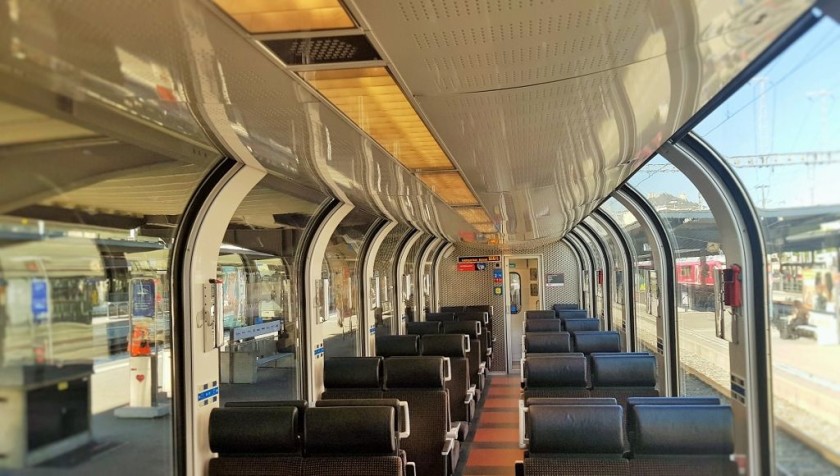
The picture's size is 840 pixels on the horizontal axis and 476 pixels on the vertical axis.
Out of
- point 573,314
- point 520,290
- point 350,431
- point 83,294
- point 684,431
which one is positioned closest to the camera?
point 83,294

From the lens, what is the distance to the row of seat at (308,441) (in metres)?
3.84

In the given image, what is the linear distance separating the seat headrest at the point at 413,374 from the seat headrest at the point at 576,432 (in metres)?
2.33

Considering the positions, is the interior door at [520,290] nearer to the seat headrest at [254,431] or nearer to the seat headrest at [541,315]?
the seat headrest at [541,315]

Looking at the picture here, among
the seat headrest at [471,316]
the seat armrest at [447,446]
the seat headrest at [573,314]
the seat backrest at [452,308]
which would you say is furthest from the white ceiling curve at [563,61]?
the seat backrest at [452,308]

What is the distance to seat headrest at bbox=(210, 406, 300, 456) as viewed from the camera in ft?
12.8

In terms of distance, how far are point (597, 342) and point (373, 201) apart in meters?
2.84

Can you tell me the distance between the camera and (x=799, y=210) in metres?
3.09

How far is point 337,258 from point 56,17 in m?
6.42

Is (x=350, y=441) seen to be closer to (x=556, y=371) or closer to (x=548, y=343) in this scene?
(x=556, y=371)

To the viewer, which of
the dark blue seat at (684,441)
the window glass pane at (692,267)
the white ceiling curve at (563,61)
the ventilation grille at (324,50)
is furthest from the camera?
the window glass pane at (692,267)

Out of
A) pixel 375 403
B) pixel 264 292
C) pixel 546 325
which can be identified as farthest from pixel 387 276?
pixel 375 403

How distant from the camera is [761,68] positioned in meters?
2.63

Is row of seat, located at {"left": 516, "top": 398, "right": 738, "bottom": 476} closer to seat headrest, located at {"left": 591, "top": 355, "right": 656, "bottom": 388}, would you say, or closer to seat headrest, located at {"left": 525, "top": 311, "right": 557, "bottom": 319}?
seat headrest, located at {"left": 591, "top": 355, "right": 656, "bottom": 388}

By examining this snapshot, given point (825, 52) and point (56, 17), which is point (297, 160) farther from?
point (825, 52)
